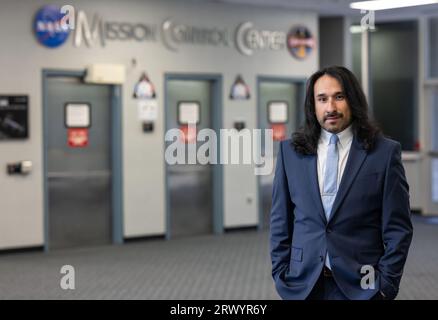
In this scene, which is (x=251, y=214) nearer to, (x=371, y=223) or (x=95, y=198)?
(x=95, y=198)

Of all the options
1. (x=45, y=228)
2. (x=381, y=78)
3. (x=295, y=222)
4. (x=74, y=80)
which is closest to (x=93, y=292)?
(x=45, y=228)

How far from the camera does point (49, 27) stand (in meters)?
8.33

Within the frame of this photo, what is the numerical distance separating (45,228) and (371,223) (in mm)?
6561

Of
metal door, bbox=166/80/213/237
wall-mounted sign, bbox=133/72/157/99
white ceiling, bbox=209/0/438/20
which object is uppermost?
white ceiling, bbox=209/0/438/20

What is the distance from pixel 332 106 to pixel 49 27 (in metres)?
6.46

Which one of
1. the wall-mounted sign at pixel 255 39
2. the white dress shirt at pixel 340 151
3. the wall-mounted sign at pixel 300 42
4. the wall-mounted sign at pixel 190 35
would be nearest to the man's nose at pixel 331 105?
the white dress shirt at pixel 340 151

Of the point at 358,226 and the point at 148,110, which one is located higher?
the point at 148,110

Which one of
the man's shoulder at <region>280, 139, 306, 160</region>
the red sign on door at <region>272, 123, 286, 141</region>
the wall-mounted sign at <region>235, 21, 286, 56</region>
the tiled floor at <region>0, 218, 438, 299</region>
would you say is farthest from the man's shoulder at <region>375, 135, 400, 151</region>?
the red sign on door at <region>272, 123, 286, 141</region>

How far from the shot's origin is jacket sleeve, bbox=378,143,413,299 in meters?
2.42

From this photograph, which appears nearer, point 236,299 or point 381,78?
point 236,299

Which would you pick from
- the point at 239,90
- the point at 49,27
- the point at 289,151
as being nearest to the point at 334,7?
the point at 239,90

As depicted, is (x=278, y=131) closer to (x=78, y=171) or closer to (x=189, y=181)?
(x=189, y=181)

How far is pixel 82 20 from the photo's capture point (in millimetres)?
8523

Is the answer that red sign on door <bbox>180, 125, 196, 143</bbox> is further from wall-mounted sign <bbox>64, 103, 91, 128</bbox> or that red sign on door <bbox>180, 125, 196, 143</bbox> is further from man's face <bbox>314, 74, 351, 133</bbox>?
man's face <bbox>314, 74, 351, 133</bbox>
